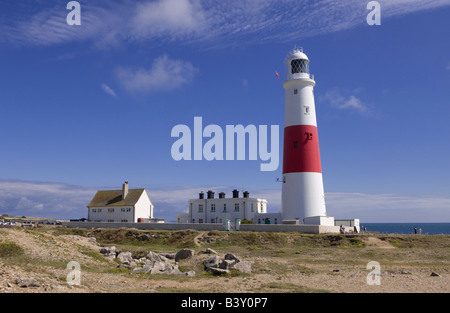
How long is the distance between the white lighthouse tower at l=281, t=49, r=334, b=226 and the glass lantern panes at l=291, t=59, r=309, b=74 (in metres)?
0.68

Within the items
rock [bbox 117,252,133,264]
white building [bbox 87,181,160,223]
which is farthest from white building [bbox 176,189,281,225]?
rock [bbox 117,252,133,264]

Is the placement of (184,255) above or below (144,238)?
above

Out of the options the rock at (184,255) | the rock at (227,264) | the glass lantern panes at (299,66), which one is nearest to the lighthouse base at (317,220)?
the glass lantern panes at (299,66)

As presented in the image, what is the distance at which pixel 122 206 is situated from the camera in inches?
2379

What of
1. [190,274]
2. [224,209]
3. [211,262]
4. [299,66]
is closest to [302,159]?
[299,66]

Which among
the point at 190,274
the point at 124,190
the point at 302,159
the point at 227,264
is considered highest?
the point at 302,159

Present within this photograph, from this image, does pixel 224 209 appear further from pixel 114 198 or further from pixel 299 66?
pixel 299 66

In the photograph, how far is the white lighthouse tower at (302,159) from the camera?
143ft

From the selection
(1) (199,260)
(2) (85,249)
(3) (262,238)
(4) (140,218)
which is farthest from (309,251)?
(4) (140,218)

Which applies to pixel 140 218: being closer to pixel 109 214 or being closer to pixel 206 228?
pixel 109 214

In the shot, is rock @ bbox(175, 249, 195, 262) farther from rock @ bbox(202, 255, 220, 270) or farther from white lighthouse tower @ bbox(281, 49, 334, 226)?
white lighthouse tower @ bbox(281, 49, 334, 226)

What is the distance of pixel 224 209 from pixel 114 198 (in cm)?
1775

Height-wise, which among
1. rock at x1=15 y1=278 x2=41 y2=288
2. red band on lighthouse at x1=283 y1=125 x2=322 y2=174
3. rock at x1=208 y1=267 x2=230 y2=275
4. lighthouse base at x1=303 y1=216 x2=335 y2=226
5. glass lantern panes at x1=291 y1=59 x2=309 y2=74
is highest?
glass lantern panes at x1=291 y1=59 x2=309 y2=74

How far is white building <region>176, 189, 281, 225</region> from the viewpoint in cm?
5631
